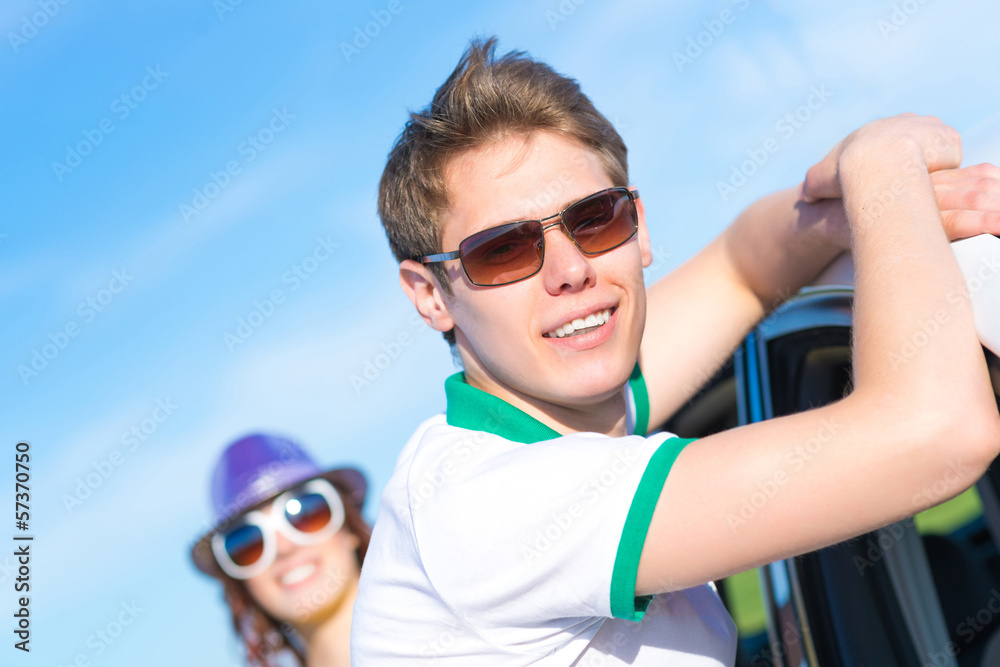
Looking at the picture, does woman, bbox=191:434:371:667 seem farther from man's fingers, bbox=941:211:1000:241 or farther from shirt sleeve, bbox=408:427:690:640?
man's fingers, bbox=941:211:1000:241

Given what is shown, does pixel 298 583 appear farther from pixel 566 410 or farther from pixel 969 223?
pixel 969 223

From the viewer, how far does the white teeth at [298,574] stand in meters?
3.67

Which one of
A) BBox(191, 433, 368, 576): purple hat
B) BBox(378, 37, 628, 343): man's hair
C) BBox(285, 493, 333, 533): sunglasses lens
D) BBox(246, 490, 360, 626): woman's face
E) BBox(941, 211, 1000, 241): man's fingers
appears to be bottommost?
BBox(246, 490, 360, 626): woman's face

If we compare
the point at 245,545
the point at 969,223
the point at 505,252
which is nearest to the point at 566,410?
the point at 505,252

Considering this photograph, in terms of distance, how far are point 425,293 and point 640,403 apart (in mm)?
688

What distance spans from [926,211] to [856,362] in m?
0.34

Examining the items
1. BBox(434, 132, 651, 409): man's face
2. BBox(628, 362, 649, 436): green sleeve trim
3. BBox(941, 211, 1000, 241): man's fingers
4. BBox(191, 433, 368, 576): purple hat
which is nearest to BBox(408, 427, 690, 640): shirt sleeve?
BBox(434, 132, 651, 409): man's face

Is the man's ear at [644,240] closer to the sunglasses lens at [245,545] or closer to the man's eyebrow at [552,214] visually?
the man's eyebrow at [552,214]

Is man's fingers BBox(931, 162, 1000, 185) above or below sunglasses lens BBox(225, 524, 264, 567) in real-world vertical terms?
above

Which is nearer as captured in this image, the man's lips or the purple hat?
the man's lips

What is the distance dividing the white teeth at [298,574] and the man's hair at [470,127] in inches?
82.1

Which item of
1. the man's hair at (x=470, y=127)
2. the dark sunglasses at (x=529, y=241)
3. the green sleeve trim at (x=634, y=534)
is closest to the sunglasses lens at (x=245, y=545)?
the man's hair at (x=470, y=127)

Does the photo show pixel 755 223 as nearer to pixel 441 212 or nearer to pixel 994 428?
pixel 441 212

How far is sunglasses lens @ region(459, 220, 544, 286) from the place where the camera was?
179cm
